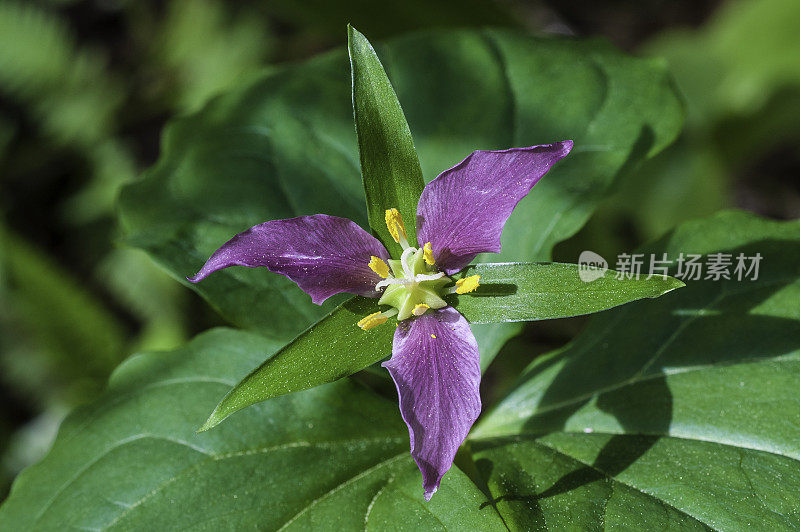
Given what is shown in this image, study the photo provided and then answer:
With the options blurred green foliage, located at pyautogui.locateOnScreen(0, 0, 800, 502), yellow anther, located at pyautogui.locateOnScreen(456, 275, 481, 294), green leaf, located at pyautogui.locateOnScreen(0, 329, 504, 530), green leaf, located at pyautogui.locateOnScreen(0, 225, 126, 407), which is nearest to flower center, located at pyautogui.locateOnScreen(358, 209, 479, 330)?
yellow anther, located at pyautogui.locateOnScreen(456, 275, 481, 294)

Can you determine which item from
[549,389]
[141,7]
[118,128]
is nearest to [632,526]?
[549,389]

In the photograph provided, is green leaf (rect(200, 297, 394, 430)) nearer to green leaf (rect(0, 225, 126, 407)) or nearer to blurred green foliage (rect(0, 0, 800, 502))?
blurred green foliage (rect(0, 0, 800, 502))

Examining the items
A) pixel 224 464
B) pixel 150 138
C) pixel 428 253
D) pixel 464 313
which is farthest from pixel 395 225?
pixel 150 138

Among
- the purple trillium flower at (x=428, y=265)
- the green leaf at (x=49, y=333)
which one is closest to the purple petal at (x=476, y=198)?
the purple trillium flower at (x=428, y=265)

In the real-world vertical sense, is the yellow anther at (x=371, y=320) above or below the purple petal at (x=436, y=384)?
above

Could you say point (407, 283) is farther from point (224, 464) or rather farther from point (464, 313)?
point (224, 464)

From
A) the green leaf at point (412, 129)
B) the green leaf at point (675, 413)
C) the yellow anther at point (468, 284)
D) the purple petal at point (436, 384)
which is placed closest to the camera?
the purple petal at point (436, 384)

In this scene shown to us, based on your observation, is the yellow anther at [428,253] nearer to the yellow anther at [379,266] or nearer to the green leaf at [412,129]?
the yellow anther at [379,266]
